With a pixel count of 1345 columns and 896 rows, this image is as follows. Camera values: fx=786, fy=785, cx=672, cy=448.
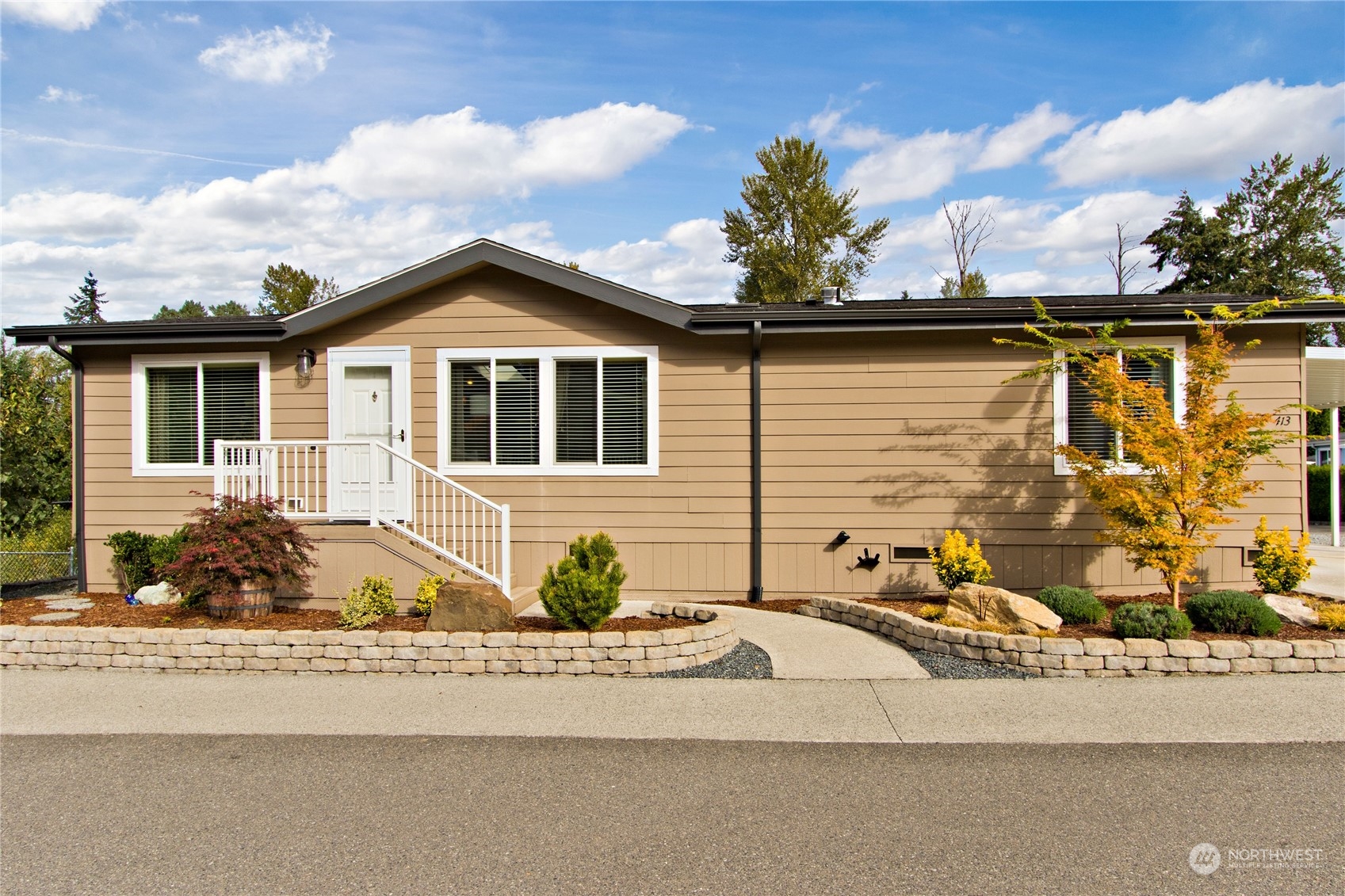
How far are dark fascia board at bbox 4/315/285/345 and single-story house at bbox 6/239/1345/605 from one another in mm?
26

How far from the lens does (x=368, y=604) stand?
7035 millimetres

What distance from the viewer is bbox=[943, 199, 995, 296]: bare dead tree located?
25531 millimetres

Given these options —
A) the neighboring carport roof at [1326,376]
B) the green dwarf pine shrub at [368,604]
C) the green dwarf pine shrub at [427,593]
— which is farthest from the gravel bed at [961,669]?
the neighboring carport roof at [1326,376]

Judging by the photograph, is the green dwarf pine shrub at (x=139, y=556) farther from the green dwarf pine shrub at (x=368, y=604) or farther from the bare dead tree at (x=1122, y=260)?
the bare dead tree at (x=1122, y=260)

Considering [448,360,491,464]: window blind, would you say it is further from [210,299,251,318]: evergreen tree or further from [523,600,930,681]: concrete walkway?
[210,299,251,318]: evergreen tree

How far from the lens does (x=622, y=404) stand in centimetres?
899

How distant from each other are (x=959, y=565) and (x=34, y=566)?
12.0m

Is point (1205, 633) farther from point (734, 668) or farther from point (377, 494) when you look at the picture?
point (377, 494)

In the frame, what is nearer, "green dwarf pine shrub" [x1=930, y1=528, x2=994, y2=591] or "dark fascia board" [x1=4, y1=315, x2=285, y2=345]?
"green dwarf pine shrub" [x1=930, y1=528, x2=994, y2=591]

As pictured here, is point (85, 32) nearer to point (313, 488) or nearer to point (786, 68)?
point (313, 488)

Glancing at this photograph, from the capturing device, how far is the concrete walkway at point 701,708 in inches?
193

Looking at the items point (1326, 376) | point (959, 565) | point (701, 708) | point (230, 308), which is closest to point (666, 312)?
point (959, 565)

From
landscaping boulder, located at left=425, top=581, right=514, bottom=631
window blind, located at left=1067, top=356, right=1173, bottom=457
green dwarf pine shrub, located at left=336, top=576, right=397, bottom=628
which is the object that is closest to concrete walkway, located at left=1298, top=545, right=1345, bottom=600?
window blind, located at left=1067, top=356, right=1173, bottom=457

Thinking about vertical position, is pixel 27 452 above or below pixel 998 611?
above
